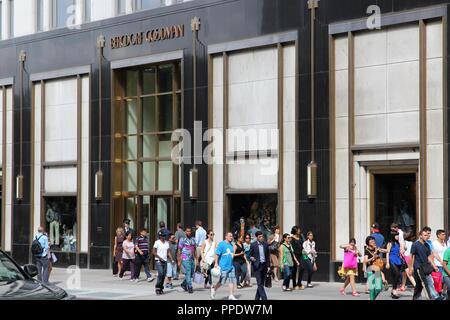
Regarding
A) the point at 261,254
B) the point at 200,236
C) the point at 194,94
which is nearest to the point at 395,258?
the point at 261,254

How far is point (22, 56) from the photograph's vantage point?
1452 inches

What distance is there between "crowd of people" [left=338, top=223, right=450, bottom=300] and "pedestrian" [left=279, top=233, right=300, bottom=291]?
1.50 m

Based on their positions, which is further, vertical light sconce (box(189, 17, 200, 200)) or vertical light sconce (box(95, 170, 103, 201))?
vertical light sconce (box(95, 170, 103, 201))

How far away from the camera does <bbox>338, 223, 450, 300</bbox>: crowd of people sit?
59.5ft

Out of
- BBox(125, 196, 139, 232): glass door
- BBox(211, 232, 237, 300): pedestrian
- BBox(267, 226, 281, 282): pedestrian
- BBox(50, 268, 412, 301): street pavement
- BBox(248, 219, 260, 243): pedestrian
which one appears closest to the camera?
BBox(211, 232, 237, 300): pedestrian

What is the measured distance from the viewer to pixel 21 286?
11352 millimetres

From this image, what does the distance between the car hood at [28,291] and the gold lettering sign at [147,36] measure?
65.4 feet

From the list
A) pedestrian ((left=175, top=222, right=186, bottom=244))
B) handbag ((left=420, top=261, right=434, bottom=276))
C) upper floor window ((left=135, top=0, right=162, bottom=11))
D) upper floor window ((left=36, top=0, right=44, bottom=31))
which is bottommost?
handbag ((left=420, top=261, right=434, bottom=276))

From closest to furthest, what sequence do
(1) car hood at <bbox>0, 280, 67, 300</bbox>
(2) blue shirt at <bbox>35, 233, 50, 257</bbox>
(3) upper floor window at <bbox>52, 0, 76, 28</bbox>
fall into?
(1) car hood at <bbox>0, 280, 67, 300</bbox> → (2) blue shirt at <bbox>35, 233, 50, 257</bbox> → (3) upper floor window at <bbox>52, 0, 76, 28</bbox>

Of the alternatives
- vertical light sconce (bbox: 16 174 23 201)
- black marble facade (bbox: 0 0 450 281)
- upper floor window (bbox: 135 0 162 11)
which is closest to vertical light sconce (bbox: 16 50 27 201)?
vertical light sconce (bbox: 16 174 23 201)

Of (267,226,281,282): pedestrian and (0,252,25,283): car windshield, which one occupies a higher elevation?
(0,252,25,283): car windshield

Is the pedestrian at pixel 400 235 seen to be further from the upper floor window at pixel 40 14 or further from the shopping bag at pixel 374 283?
the upper floor window at pixel 40 14

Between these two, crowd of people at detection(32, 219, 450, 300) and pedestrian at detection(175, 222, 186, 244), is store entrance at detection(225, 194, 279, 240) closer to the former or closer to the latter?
crowd of people at detection(32, 219, 450, 300)

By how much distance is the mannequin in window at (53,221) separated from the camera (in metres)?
35.4
